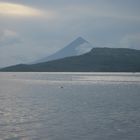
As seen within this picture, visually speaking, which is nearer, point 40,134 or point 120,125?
point 40,134

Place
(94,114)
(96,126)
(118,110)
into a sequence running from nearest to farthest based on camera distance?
(96,126) < (94,114) < (118,110)

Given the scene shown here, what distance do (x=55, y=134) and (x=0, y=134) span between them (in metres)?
4.61

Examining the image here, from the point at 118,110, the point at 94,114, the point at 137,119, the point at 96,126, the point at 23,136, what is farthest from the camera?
the point at 118,110

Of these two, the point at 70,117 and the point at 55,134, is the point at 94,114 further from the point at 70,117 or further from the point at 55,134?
the point at 55,134

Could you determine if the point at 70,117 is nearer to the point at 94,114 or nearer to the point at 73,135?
the point at 94,114

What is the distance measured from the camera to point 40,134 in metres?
33.1

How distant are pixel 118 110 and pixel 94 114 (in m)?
5.15

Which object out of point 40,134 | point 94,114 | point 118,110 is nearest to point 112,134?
point 40,134

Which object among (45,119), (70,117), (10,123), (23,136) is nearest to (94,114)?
(70,117)

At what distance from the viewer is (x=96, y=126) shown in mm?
36750

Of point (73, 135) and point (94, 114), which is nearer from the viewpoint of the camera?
point (73, 135)

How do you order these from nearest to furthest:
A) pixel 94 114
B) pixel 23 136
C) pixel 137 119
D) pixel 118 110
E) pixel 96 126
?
1. pixel 23 136
2. pixel 96 126
3. pixel 137 119
4. pixel 94 114
5. pixel 118 110

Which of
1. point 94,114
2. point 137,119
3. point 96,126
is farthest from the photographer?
point 94,114

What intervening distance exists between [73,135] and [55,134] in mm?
1610
